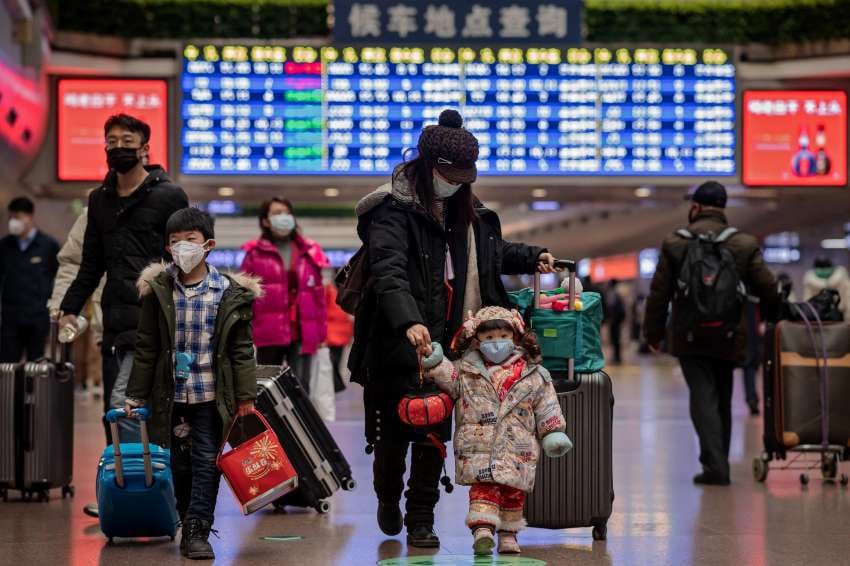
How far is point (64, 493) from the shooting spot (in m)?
7.91

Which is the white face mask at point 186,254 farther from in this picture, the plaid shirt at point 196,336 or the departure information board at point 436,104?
the departure information board at point 436,104

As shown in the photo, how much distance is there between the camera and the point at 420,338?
5.46 meters

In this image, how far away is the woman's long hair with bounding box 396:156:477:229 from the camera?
6.09m

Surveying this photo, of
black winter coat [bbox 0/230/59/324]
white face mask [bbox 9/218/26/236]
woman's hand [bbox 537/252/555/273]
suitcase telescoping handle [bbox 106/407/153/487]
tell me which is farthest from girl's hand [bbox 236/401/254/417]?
black winter coat [bbox 0/230/59/324]

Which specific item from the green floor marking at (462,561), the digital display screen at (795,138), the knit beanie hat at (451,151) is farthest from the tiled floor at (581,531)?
the digital display screen at (795,138)

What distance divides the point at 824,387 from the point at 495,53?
922cm

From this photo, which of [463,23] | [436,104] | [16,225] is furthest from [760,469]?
[463,23]

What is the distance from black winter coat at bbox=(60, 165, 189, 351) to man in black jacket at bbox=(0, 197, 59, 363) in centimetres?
459

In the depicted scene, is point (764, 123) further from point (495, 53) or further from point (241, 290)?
point (241, 290)

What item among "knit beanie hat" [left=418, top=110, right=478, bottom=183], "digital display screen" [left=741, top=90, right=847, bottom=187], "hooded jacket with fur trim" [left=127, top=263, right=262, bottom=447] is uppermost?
"digital display screen" [left=741, top=90, right=847, bottom=187]

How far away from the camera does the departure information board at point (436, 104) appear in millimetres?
17172

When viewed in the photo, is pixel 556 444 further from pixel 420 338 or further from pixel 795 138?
pixel 795 138

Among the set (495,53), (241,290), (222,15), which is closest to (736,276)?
(241,290)

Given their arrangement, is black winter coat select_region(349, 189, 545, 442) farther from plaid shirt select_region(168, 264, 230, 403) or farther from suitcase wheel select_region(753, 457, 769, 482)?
suitcase wheel select_region(753, 457, 769, 482)
